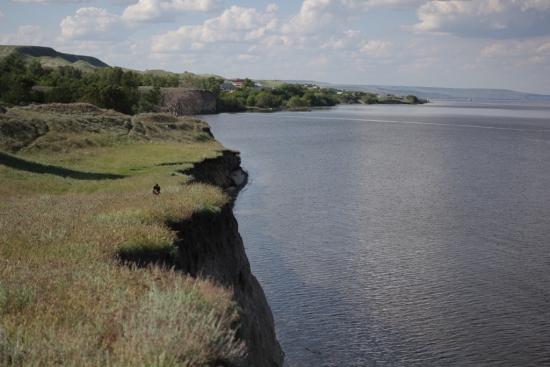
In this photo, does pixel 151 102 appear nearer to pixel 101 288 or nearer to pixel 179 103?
pixel 179 103

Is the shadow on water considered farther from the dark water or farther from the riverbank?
the dark water

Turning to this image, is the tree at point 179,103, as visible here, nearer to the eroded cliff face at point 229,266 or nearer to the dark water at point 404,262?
the dark water at point 404,262

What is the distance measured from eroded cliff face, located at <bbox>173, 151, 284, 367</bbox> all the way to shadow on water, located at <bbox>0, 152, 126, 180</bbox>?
12724mm

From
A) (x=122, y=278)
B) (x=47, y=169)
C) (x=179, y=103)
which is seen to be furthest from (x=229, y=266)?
(x=179, y=103)

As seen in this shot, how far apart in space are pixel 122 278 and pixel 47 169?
2405 cm

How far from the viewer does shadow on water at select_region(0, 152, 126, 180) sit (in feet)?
96.4

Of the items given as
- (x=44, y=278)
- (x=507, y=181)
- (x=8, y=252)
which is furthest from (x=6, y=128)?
(x=507, y=181)

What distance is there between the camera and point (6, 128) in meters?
39.6

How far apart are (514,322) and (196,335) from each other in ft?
56.5

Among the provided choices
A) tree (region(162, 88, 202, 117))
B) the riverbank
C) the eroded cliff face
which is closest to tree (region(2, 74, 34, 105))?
tree (region(162, 88, 202, 117))

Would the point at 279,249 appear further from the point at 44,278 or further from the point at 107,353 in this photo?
the point at 107,353

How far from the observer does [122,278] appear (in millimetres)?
8539

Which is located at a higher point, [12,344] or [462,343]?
[12,344]

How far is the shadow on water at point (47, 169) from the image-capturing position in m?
29.4
